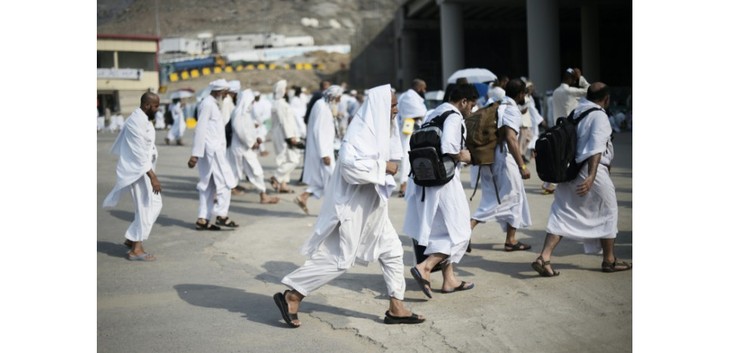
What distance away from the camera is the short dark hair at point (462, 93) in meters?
6.08

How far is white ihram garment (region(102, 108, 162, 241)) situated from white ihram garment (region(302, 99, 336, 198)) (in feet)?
9.14

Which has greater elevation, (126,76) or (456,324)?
(126,76)

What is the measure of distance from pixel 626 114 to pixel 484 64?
33.6 m

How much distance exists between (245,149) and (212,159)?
2.53 meters

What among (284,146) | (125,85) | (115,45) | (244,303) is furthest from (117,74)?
(284,146)

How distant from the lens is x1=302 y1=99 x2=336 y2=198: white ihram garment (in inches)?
394

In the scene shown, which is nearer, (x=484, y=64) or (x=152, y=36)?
(x=152, y=36)

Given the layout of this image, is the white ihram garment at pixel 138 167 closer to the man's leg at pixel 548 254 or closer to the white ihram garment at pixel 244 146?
the man's leg at pixel 548 254

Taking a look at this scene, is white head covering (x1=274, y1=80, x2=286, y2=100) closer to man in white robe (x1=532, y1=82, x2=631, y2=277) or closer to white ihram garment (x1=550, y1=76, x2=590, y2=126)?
white ihram garment (x1=550, y1=76, x2=590, y2=126)

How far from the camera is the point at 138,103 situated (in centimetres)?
718

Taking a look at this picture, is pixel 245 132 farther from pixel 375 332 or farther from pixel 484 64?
pixel 484 64

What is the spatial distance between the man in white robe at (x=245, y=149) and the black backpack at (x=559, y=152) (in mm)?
6052

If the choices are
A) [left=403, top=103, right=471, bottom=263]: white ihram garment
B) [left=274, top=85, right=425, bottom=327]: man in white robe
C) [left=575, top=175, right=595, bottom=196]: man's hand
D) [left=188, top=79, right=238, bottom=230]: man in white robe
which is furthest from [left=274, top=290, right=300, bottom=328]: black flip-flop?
[left=188, top=79, right=238, bottom=230]: man in white robe

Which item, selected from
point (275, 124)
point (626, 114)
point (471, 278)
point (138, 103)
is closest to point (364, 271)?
point (471, 278)
